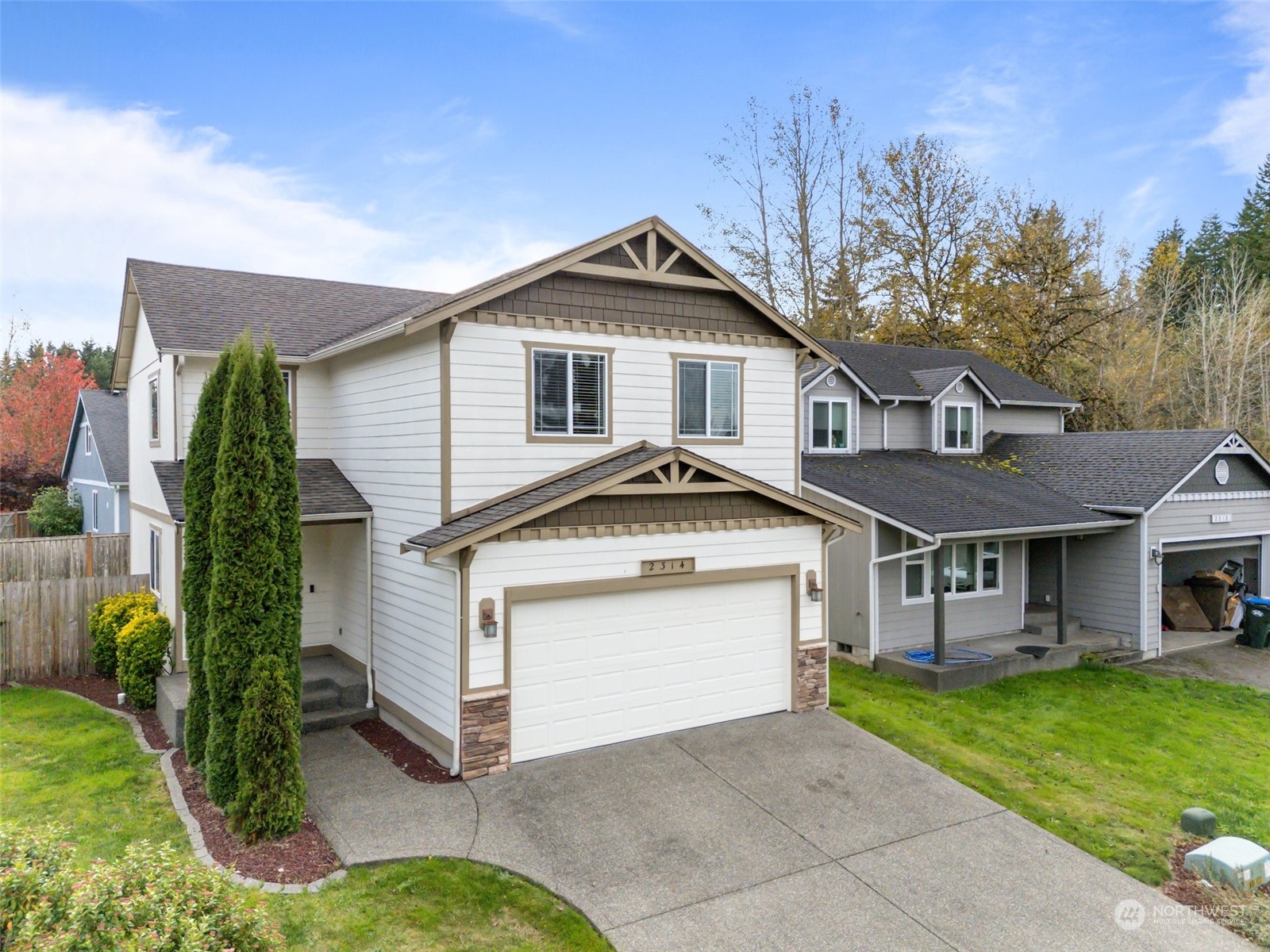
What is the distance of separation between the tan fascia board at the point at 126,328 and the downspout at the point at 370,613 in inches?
256

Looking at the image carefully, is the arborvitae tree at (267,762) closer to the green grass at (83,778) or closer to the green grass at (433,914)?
the green grass at (83,778)

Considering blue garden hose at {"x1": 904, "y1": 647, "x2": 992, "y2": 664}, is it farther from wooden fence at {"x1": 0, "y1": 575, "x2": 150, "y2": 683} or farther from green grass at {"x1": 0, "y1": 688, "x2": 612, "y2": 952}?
wooden fence at {"x1": 0, "y1": 575, "x2": 150, "y2": 683}

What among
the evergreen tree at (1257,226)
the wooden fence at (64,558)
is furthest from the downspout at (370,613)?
the evergreen tree at (1257,226)

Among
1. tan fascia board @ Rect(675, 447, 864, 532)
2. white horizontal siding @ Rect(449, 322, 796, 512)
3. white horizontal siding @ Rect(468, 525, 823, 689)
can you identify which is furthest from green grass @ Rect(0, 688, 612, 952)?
tan fascia board @ Rect(675, 447, 864, 532)

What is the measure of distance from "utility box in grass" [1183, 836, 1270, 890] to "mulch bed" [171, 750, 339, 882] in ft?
26.8

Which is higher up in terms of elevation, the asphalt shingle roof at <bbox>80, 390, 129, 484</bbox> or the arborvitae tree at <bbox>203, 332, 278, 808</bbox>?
the asphalt shingle roof at <bbox>80, 390, 129, 484</bbox>

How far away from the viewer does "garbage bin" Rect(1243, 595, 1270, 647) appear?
1753cm

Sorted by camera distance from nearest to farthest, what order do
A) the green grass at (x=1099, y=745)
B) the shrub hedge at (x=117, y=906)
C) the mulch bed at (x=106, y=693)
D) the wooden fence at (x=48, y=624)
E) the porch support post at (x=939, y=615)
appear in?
the shrub hedge at (x=117, y=906) → the green grass at (x=1099, y=745) → the mulch bed at (x=106, y=693) → the wooden fence at (x=48, y=624) → the porch support post at (x=939, y=615)

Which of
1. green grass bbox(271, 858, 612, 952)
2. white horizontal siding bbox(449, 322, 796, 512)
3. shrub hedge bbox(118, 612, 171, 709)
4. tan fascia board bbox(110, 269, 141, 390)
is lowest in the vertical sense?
green grass bbox(271, 858, 612, 952)

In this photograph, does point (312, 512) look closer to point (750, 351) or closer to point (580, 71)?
point (750, 351)

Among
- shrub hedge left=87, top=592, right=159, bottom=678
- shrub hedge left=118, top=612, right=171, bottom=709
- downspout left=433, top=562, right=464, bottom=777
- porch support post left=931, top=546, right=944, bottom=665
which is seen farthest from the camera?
porch support post left=931, top=546, right=944, bottom=665

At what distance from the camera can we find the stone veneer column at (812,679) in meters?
11.3

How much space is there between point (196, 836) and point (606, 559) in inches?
202

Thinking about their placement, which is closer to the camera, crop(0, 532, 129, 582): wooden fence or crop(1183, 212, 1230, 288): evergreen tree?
crop(0, 532, 129, 582): wooden fence
